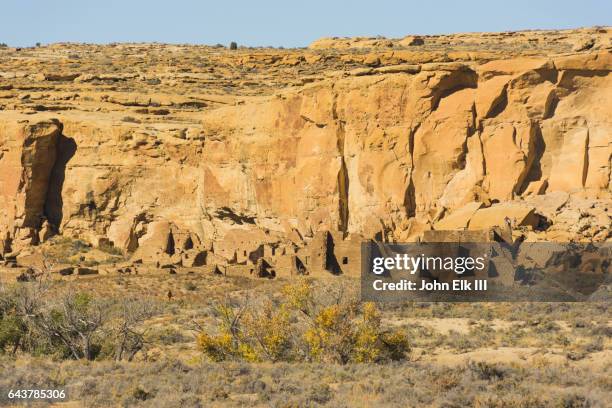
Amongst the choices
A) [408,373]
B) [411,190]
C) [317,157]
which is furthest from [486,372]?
[317,157]

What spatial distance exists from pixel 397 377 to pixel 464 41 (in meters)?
55.3

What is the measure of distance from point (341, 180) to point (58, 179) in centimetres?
1575

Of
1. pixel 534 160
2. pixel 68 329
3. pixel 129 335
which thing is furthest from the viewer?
pixel 534 160

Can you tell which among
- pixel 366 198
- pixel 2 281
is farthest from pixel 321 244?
pixel 2 281

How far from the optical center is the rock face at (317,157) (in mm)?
42062

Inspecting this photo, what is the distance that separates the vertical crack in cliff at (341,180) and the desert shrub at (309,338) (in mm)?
18266

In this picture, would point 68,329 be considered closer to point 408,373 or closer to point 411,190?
point 408,373

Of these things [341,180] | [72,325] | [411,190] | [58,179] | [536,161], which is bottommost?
[72,325]

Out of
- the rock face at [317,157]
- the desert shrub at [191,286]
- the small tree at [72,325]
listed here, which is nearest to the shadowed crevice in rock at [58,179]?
the rock face at [317,157]

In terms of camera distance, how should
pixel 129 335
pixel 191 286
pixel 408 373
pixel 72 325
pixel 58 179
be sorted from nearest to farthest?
pixel 408 373 < pixel 72 325 < pixel 129 335 < pixel 191 286 < pixel 58 179

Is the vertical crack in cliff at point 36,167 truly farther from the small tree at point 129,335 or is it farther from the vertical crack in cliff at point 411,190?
the small tree at point 129,335

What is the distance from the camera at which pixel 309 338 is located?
2486 centimetres

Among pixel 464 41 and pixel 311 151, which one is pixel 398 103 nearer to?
pixel 311 151

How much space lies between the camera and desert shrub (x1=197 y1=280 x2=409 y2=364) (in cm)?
2484
